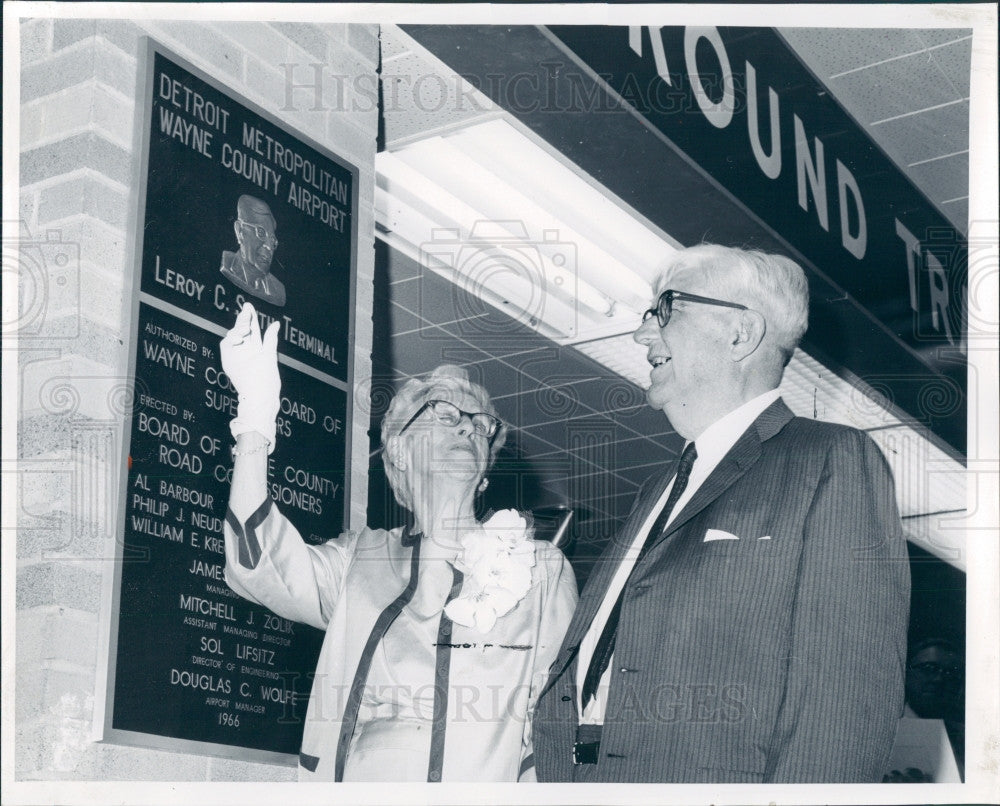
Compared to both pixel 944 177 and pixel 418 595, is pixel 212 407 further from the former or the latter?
pixel 944 177

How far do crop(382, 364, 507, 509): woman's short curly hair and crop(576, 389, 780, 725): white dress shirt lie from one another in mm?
403

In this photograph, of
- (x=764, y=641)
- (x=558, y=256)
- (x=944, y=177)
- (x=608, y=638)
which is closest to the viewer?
(x=764, y=641)

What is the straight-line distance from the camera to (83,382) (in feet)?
8.89

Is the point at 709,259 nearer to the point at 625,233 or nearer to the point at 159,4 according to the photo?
the point at 625,233

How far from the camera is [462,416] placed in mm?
3104

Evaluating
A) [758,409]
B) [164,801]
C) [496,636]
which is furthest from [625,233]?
[164,801]

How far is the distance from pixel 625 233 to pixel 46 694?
2.04 m

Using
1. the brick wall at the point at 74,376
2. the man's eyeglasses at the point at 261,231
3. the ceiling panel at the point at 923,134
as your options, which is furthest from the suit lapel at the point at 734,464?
the ceiling panel at the point at 923,134

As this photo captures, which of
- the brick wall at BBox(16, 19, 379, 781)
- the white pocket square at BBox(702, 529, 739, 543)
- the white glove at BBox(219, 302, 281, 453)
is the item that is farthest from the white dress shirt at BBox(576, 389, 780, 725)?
the white glove at BBox(219, 302, 281, 453)

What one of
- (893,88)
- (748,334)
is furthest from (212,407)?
(893,88)

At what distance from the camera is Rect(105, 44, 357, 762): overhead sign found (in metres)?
2.72

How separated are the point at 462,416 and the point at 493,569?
36cm

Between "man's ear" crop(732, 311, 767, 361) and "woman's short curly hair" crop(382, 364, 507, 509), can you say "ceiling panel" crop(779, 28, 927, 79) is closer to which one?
"man's ear" crop(732, 311, 767, 361)

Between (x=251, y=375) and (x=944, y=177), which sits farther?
(x=944, y=177)
